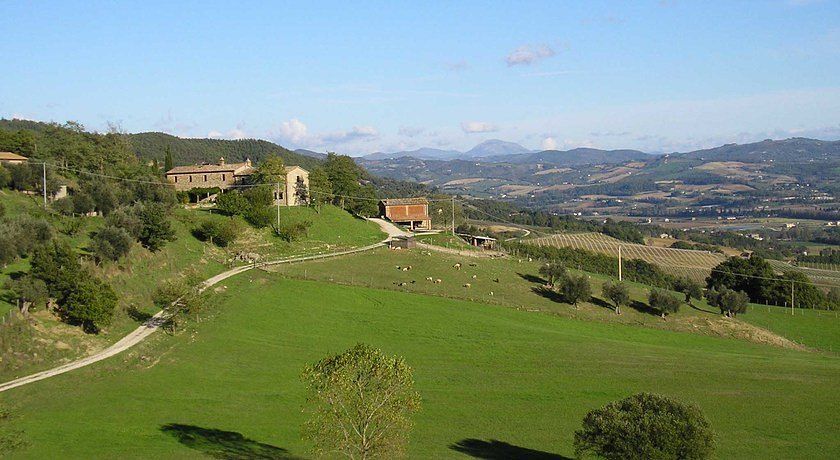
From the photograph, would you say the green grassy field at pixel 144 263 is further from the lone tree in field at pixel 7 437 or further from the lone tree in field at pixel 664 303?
the lone tree in field at pixel 664 303

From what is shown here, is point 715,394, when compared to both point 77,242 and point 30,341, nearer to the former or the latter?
point 30,341

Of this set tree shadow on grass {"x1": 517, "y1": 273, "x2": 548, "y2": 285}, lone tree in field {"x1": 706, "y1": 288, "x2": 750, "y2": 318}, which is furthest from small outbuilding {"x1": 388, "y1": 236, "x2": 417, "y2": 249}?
lone tree in field {"x1": 706, "y1": 288, "x2": 750, "y2": 318}

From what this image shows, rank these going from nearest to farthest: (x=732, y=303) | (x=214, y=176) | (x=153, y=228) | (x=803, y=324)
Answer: (x=153, y=228), (x=732, y=303), (x=803, y=324), (x=214, y=176)

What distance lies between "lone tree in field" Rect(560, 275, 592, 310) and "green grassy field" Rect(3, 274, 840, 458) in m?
7.52

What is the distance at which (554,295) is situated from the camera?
7050 cm

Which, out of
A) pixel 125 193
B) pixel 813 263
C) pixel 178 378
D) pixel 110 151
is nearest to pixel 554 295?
pixel 178 378

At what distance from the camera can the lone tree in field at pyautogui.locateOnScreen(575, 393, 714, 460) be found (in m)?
24.6

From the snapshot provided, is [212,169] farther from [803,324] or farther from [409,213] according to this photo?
[803,324]

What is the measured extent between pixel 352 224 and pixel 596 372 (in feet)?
180

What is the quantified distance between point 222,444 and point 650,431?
56.0 ft

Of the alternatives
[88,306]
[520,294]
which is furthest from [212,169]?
[88,306]

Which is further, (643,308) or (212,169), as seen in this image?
(212,169)

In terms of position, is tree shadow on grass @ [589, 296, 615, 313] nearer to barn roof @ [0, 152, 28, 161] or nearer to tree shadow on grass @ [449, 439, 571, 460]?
tree shadow on grass @ [449, 439, 571, 460]

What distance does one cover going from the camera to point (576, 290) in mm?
67500
